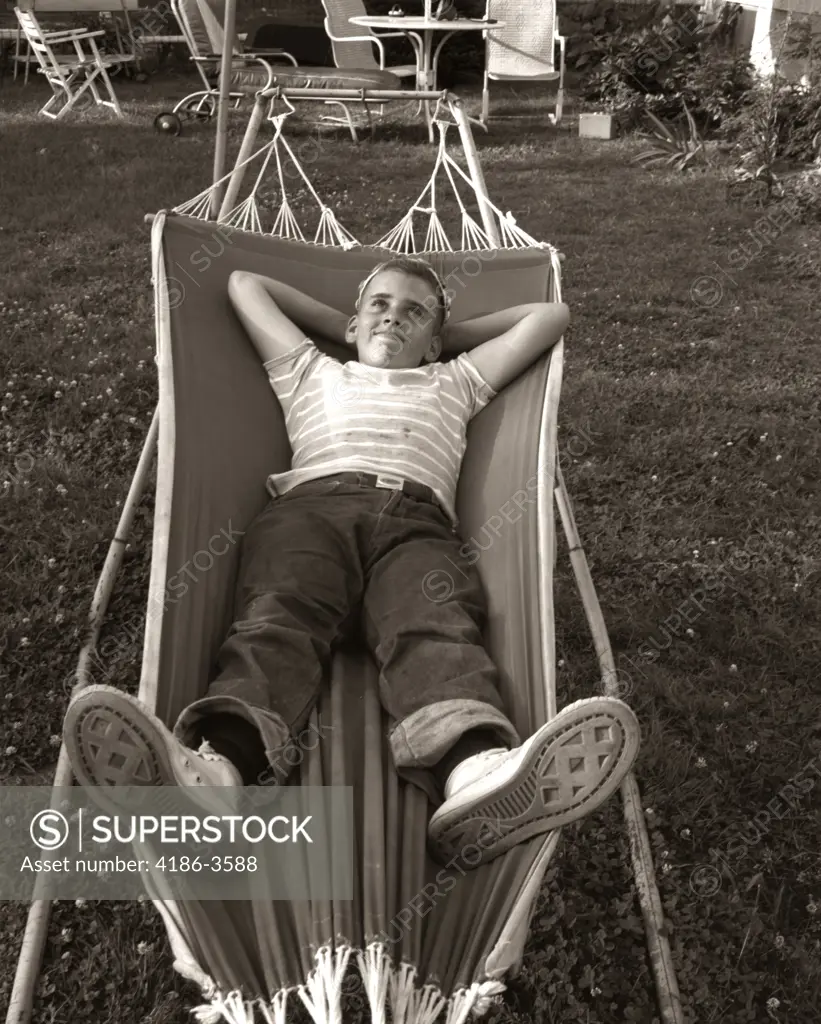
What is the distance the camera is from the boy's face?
2.49 m

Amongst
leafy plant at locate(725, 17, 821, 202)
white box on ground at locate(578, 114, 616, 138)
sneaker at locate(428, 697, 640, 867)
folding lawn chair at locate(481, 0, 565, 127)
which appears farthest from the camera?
folding lawn chair at locate(481, 0, 565, 127)

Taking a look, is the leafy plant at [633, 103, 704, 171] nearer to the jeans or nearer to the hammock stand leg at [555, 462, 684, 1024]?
the hammock stand leg at [555, 462, 684, 1024]

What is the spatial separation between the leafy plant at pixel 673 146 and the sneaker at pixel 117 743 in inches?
260

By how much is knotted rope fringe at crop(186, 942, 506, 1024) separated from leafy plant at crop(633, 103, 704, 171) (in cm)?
666

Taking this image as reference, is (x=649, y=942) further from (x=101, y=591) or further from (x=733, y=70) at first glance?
(x=733, y=70)

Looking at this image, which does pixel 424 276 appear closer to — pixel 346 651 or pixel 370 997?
pixel 346 651

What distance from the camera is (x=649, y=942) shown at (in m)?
1.87

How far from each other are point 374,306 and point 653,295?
2764 mm

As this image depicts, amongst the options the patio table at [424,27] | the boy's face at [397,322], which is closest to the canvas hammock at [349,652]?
the boy's face at [397,322]

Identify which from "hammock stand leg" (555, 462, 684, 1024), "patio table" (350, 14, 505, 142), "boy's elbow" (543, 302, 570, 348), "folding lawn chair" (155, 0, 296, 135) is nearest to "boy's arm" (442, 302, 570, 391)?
"boy's elbow" (543, 302, 570, 348)

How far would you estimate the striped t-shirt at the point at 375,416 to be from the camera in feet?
7.62

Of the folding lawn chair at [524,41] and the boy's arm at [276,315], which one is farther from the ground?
the folding lawn chair at [524,41]

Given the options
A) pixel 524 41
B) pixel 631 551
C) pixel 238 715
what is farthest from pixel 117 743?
pixel 524 41

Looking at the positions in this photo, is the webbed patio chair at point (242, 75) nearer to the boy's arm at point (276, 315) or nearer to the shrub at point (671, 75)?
the shrub at point (671, 75)
